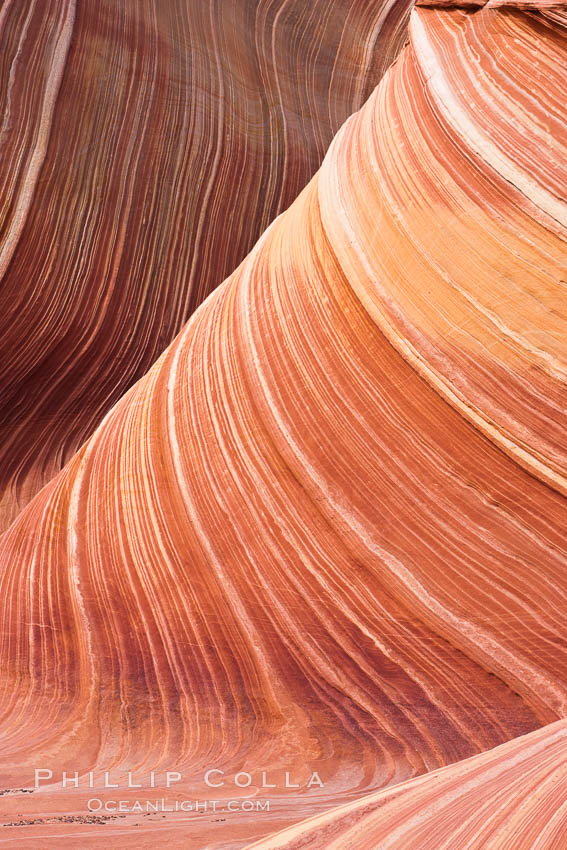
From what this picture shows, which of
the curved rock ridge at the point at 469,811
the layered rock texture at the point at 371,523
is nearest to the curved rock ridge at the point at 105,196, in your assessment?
the layered rock texture at the point at 371,523

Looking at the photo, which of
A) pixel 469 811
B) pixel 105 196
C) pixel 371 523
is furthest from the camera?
pixel 105 196

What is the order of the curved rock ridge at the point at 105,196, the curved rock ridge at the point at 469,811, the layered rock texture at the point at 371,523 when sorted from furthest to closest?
1. the curved rock ridge at the point at 105,196
2. the layered rock texture at the point at 371,523
3. the curved rock ridge at the point at 469,811

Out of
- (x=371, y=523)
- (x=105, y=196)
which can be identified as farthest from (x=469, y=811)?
(x=105, y=196)

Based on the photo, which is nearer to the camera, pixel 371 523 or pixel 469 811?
pixel 469 811

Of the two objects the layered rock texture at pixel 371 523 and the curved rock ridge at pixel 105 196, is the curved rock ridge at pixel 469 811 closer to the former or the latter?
the layered rock texture at pixel 371 523

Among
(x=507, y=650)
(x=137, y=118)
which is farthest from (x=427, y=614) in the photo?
(x=137, y=118)

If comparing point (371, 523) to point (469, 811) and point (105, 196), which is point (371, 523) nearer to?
point (469, 811)

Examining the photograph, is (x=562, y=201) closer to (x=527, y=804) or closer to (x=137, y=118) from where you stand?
(x=527, y=804)
